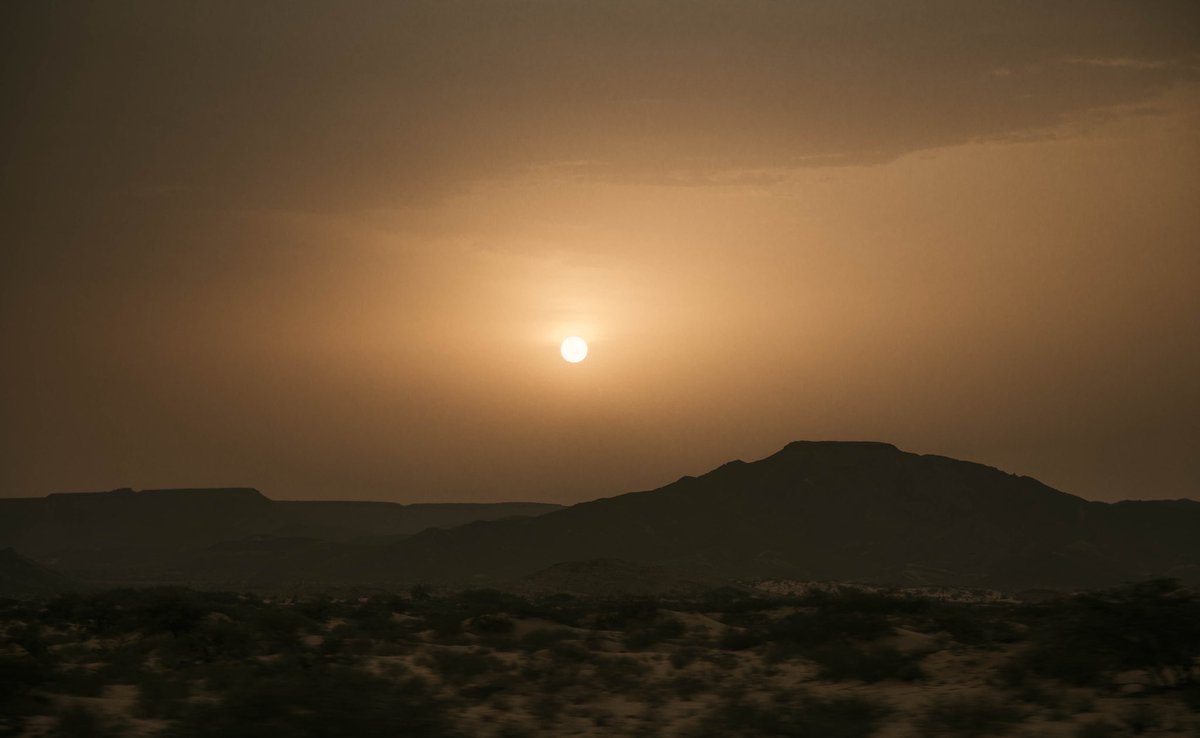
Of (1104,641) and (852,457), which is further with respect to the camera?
(852,457)

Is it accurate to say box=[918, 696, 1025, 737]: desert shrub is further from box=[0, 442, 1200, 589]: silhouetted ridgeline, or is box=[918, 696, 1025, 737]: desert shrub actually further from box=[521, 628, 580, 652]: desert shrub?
box=[0, 442, 1200, 589]: silhouetted ridgeline

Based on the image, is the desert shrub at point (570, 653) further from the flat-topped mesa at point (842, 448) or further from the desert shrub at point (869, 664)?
the flat-topped mesa at point (842, 448)

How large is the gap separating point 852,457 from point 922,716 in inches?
5510

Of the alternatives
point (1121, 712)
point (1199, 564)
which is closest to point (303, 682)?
point (1121, 712)

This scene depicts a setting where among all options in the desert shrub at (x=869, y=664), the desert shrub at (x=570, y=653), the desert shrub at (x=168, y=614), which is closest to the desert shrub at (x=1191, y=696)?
the desert shrub at (x=869, y=664)

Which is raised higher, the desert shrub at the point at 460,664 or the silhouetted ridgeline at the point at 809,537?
the silhouetted ridgeline at the point at 809,537

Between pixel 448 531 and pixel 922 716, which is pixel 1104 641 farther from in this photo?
pixel 448 531

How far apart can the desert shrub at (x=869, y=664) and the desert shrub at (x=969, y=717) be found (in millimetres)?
3521

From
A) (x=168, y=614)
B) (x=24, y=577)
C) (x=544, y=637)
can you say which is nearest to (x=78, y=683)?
(x=168, y=614)

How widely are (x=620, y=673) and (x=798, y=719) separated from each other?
6.49m

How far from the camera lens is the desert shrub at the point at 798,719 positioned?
1584 centimetres

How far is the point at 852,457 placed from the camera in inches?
6024

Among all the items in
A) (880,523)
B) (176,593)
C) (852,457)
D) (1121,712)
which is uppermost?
(852,457)

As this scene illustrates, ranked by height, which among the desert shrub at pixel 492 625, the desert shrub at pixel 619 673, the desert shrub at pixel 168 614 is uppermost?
the desert shrub at pixel 168 614
